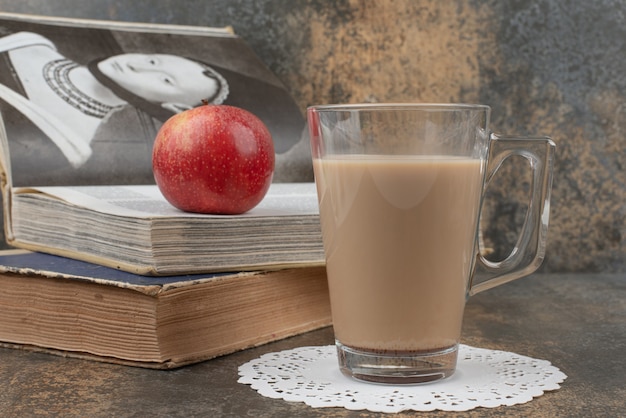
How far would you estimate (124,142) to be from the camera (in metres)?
1.28

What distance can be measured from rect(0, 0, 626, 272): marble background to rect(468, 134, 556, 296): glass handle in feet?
2.31

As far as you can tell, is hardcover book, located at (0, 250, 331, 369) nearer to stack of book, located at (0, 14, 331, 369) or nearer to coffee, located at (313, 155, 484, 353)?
stack of book, located at (0, 14, 331, 369)

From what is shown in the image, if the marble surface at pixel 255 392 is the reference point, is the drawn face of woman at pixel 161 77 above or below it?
above

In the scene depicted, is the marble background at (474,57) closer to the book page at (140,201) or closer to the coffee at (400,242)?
the book page at (140,201)

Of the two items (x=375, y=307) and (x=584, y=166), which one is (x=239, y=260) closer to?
(x=375, y=307)

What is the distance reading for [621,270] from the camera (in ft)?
5.24

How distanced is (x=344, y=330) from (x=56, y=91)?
2.21 feet

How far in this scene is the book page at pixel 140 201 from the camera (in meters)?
0.97

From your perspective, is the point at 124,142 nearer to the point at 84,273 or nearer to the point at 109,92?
the point at 109,92

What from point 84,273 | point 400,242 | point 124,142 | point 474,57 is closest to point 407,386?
point 400,242

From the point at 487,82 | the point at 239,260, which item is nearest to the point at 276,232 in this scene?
the point at 239,260

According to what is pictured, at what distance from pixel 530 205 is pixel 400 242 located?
0.58 ft

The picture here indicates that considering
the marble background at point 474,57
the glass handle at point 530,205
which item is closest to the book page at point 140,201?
the glass handle at point 530,205

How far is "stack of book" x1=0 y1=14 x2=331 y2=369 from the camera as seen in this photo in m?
0.91
